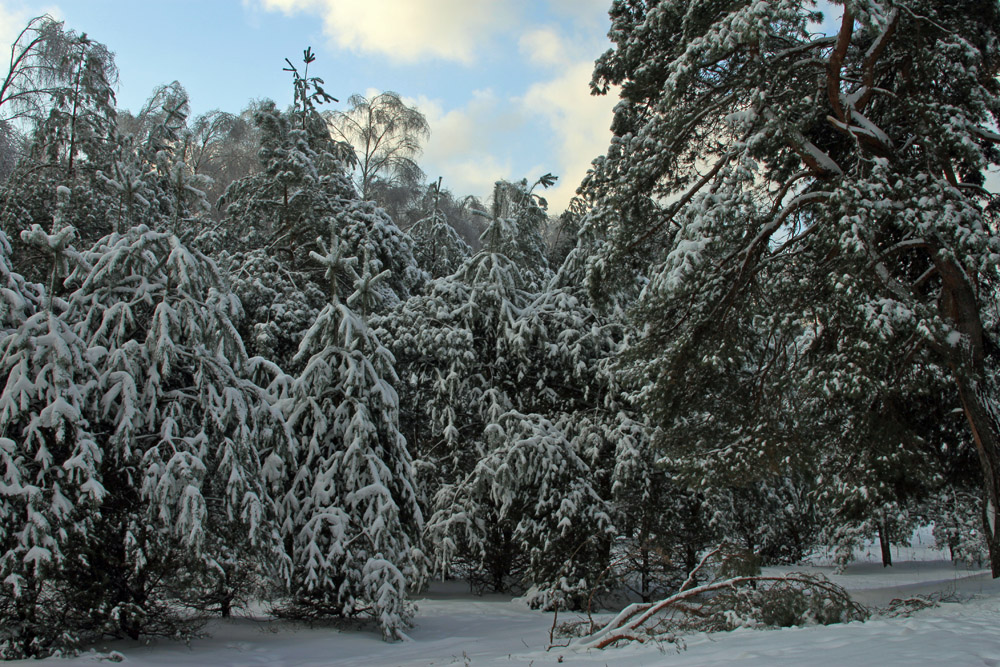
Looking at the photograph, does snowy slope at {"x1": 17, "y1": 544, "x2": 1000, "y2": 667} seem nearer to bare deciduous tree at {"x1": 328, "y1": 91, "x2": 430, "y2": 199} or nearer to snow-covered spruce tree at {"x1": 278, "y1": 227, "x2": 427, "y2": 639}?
snow-covered spruce tree at {"x1": 278, "y1": 227, "x2": 427, "y2": 639}

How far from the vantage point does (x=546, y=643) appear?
8.03 m

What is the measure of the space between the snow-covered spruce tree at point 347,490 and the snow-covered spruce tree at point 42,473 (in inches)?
111

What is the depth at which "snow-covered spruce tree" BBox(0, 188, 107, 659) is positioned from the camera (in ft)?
20.3

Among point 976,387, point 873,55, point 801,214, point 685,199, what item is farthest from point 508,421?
point 873,55

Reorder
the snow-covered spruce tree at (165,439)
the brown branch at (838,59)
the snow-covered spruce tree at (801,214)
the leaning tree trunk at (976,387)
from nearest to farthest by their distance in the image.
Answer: the snow-covered spruce tree at (165,439)
the snow-covered spruce tree at (801,214)
the brown branch at (838,59)
the leaning tree trunk at (976,387)

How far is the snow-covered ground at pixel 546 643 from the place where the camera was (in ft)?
16.0

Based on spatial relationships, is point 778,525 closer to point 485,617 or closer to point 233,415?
point 485,617

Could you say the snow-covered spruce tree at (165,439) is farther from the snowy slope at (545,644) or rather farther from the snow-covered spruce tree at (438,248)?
the snow-covered spruce tree at (438,248)

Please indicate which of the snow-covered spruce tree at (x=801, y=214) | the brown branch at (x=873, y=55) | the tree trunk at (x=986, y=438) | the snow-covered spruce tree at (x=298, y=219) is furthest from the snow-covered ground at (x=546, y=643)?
the snow-covered spruce tree at (x=298, y=219)

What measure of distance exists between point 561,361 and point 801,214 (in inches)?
201

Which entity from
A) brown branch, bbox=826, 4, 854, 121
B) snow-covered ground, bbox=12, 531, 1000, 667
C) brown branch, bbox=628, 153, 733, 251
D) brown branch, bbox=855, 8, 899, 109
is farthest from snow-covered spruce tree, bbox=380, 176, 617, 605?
brown branch, bbox=855, 8, 899, 109

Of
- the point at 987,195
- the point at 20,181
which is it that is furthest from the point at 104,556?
the point at 987,195

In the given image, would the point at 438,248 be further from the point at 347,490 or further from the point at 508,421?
the point at 347,490

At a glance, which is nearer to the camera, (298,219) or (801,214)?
(801,214)
